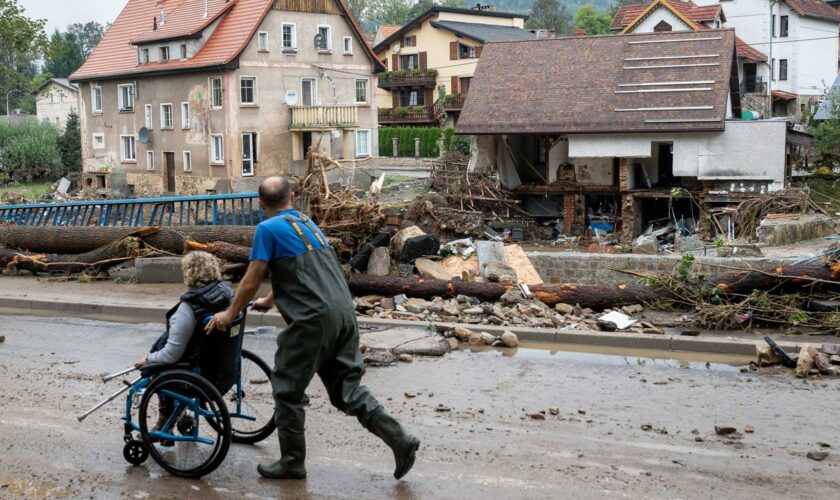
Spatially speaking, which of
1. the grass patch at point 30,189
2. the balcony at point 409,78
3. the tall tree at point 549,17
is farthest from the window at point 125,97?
the tall tree at point 549,17

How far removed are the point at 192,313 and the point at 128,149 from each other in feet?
158

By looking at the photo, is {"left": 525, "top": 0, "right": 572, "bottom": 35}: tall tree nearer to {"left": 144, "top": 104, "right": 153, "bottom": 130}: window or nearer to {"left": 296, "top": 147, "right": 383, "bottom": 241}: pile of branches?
{"left": 144, "top": 104, "right": 153, "bottom": 130}: window

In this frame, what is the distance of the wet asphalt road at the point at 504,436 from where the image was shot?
20.5 ft

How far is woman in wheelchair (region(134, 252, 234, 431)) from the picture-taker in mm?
6369

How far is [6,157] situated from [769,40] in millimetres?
47002

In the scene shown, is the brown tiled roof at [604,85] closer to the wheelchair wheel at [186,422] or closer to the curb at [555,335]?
the curb at [555,335]

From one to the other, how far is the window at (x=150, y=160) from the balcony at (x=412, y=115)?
20751 mm

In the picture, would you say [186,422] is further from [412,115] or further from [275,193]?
[412,115]

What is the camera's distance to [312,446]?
7.09 m

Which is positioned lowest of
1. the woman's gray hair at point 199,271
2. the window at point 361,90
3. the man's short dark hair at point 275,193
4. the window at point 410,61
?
the woman's gray hair at point 199,271

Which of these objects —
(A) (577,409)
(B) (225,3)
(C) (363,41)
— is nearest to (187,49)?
(B) (225,3)

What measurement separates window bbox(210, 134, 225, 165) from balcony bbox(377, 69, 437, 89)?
2198cm

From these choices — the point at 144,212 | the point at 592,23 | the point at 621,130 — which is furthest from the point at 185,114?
the point at 592,23

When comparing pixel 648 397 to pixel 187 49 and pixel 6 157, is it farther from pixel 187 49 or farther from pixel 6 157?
pixel 6 157
